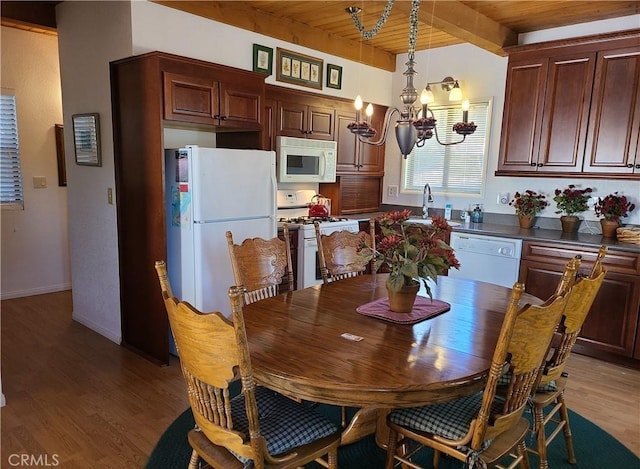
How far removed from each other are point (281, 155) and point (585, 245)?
2558 mm

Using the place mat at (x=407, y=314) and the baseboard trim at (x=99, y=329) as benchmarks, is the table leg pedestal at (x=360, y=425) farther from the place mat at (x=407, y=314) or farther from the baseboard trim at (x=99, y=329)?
the baseboard trim at (x=99, y=329)

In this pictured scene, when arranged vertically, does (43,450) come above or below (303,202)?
below

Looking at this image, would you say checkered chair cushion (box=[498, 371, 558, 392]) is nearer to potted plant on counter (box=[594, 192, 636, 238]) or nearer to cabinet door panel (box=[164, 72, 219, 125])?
potted plant on counter (box=[594, 192, 636, 238])

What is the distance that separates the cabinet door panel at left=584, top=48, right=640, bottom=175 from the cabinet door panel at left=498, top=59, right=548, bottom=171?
0.41 m

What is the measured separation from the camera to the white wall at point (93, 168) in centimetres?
322

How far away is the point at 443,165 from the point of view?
485cm

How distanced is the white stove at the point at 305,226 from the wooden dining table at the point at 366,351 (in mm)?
1606

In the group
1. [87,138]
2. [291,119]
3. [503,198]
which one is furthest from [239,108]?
[503,198]

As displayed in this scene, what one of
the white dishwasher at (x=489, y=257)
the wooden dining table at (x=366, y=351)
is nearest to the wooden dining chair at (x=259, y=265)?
the wooden dining table at (x=366, y=351)

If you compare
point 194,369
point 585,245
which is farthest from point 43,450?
point 585,245

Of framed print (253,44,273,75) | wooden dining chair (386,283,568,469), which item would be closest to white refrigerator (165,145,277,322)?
framed print (253,44,273,75)

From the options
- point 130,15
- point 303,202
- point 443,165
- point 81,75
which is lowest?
point 303,202

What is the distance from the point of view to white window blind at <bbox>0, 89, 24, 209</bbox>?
4379mm

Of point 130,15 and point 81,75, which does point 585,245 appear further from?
point 81,75
